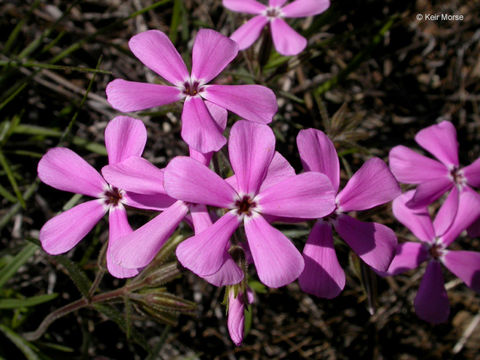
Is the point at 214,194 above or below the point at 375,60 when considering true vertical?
below

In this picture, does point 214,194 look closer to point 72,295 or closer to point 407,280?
point 72,295

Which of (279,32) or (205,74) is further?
(279,32)

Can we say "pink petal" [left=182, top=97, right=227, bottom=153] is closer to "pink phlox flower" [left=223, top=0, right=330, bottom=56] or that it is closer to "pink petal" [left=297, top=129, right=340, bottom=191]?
"pink petal" [left=297, top=129, right=340, bottom=191]

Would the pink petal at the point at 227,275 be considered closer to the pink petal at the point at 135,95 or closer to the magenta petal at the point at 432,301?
the pink petal at the point at 135,95

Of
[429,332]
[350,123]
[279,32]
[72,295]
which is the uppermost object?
[279,32]

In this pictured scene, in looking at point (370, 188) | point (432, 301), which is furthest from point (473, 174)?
point (370, 188)

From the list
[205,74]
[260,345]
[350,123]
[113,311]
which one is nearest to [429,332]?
[260,345]

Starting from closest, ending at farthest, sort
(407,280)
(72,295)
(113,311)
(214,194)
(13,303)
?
(214,194) → (113,311) → (13,303) → (72,295) → (407,280)

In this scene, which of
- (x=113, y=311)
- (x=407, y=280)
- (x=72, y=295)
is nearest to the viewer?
(x=113, y=311)
